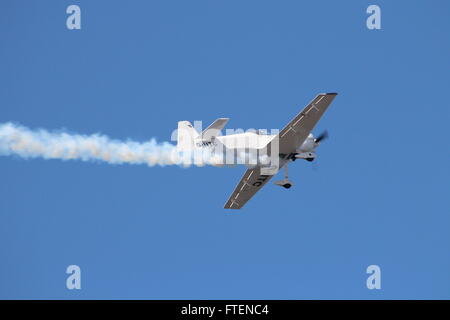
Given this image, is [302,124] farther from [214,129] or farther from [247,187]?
[247,187]

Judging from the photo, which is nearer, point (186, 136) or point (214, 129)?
point (214, 129)

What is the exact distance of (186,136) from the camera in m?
38.2

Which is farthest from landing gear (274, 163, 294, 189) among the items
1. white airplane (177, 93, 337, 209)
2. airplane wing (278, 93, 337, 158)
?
airplane wing (278, 93, 337, 158)

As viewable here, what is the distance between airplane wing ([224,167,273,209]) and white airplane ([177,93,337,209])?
0.75 m

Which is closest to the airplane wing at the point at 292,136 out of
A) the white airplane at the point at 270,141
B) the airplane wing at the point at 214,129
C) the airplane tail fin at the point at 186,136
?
the white airplane at the point at 270,141

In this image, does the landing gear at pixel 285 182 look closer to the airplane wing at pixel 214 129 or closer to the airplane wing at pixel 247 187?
the airplane wing at pixel 247 187

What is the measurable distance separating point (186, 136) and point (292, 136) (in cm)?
444

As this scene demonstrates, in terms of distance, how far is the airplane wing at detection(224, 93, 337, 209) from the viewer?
35000 millimetres

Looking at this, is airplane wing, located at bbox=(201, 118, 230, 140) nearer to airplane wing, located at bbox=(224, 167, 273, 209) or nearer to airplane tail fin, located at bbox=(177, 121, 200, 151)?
airplane tail fin, located at bbox=(177, 121, 200, 151)

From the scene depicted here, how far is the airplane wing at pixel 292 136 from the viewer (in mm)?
35000

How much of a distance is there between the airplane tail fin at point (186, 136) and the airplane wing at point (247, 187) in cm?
282

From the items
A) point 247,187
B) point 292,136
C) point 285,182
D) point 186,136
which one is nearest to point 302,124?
point 292,136

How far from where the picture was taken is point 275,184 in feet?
125
